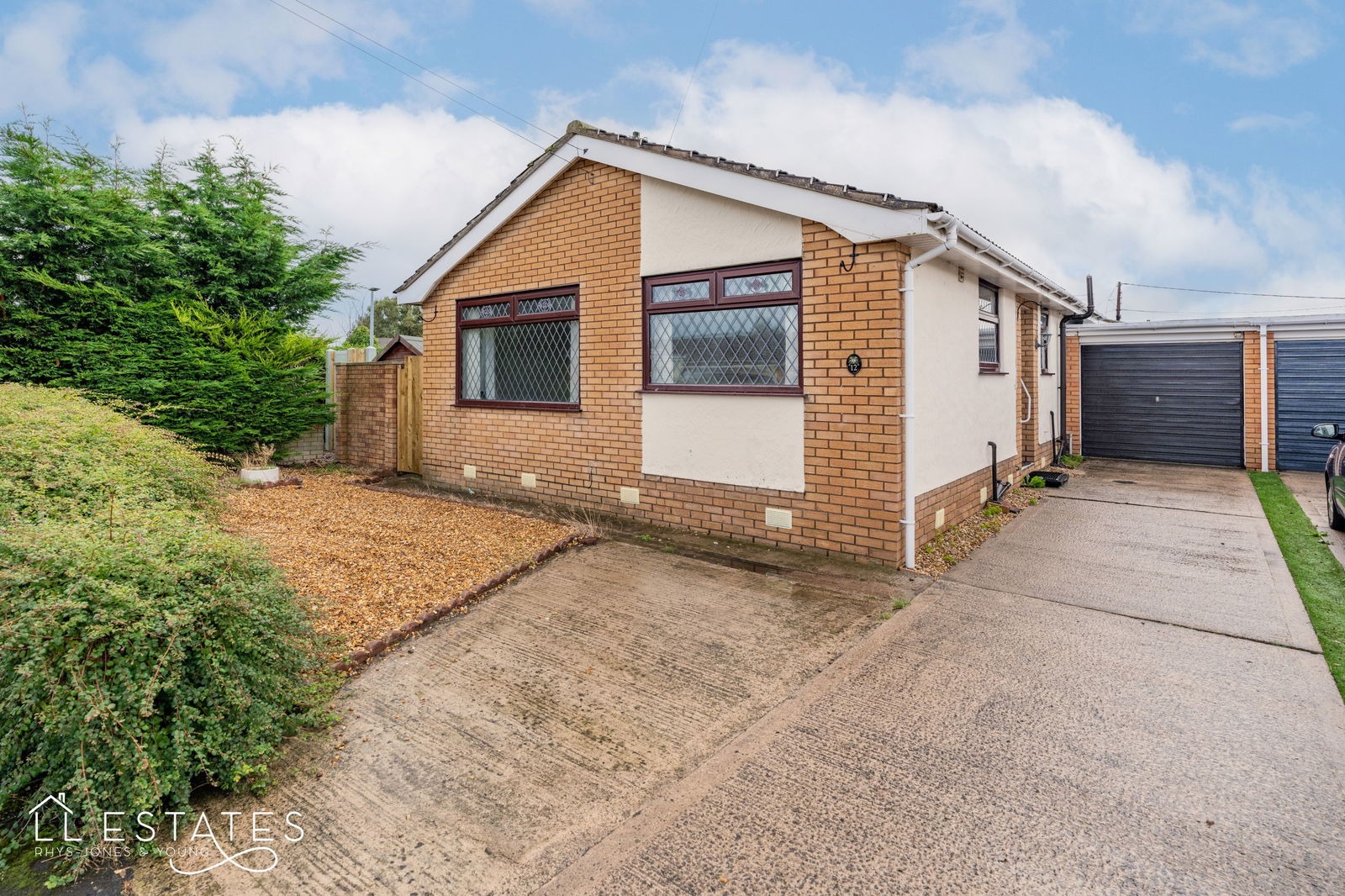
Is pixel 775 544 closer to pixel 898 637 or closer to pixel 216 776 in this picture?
pixel 898 637

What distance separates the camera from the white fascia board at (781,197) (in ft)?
16.6

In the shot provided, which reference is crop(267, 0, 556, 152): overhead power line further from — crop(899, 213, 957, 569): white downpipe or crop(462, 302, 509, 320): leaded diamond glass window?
crop(899, 213, 957, 569): white downpipe

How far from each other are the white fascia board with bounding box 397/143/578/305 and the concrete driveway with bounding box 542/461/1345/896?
6.00 m

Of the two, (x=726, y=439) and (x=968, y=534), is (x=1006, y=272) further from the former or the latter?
(x=726, y=439)

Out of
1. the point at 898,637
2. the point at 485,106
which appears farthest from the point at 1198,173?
the point at 898,637

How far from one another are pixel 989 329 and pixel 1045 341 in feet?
12.6

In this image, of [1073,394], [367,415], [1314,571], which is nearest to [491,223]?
[367,415]

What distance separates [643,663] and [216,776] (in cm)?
208

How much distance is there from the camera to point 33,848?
2322 millimetres

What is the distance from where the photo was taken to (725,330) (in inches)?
247

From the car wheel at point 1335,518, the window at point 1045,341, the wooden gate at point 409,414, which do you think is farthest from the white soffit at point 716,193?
the window at point 1045,341

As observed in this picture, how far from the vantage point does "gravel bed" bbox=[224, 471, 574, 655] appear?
4523mm

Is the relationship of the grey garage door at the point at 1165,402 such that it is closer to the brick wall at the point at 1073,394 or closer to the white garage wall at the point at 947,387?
the brick wall at the point at 1073,394

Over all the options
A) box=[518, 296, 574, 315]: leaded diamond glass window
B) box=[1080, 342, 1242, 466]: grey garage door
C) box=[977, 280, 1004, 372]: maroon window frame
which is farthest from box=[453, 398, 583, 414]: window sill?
box=[1080, 342, 1242, 466]: grey garage door
